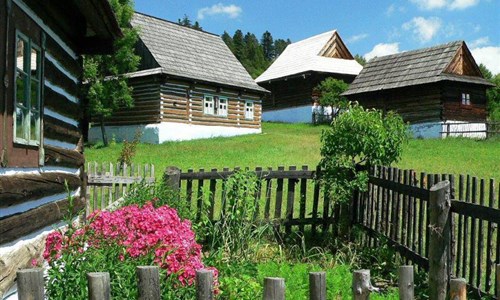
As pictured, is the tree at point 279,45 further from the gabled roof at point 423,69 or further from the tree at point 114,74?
the tree at point 114,74

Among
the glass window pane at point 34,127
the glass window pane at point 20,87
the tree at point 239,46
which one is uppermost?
the tree at point 239,46

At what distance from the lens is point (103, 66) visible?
957 inches

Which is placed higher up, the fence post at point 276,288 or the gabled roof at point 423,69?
the gabled roof at point 423,69

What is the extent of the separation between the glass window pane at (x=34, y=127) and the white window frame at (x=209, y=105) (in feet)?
74.8

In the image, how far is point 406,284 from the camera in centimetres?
233

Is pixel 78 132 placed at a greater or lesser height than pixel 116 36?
lesser

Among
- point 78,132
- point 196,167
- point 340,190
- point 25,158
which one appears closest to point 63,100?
point 78,132

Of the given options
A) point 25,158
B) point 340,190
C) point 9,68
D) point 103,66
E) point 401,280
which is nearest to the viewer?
point 401,280

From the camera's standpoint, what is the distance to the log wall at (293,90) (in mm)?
38469

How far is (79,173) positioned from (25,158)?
3.02 meters

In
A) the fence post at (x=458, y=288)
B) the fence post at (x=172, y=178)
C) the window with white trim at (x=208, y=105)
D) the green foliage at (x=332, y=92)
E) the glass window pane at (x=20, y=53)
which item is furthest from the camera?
the green foliage at (x=332, y=92)

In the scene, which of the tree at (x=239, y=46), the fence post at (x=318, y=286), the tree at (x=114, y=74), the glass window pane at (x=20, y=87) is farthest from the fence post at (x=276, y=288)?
the tree at (x=239, y=46)

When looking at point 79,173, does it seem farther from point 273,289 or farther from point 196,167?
point 196,167

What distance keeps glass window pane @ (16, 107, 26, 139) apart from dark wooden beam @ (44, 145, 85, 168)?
677 millimetres
